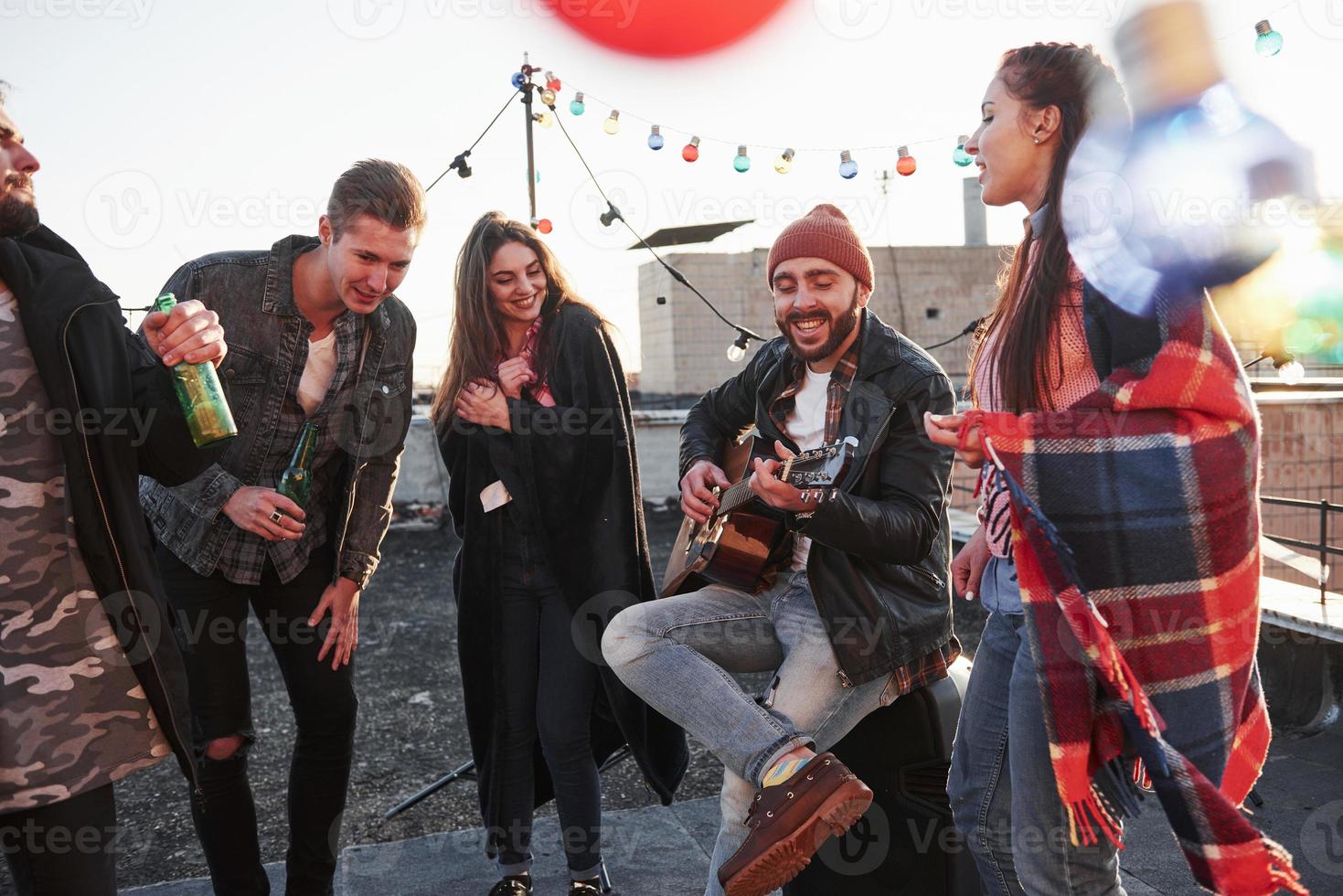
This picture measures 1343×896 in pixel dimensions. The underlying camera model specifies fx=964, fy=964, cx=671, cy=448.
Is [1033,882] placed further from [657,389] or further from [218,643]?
[657,389]

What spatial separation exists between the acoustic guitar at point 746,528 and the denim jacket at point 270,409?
942 millimetres

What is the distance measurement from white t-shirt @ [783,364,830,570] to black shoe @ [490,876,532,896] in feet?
4.35

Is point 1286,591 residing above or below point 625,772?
above

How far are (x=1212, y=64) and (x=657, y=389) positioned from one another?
62.9 feet

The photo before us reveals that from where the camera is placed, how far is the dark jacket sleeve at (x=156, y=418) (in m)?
2.06

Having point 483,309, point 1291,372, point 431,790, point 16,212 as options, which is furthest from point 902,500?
point 1291,372

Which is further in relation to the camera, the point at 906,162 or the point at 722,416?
the point at 906,162

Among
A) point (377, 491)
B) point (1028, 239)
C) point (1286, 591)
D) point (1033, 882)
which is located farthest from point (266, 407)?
point (1286, 591)

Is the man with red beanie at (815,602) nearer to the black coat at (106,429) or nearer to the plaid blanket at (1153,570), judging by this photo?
the plaid blanket at (1153,570)

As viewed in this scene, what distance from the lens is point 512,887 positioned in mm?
3000

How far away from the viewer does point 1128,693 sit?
A: 5.45ft

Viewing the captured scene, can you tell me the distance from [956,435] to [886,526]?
27.8 inches

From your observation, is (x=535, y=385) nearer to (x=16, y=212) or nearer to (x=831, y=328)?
(x=831, y=328)

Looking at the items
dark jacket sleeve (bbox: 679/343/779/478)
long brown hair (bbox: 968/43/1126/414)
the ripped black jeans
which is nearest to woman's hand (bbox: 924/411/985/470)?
long brown hair (bbox: 968/43/1126/414)
